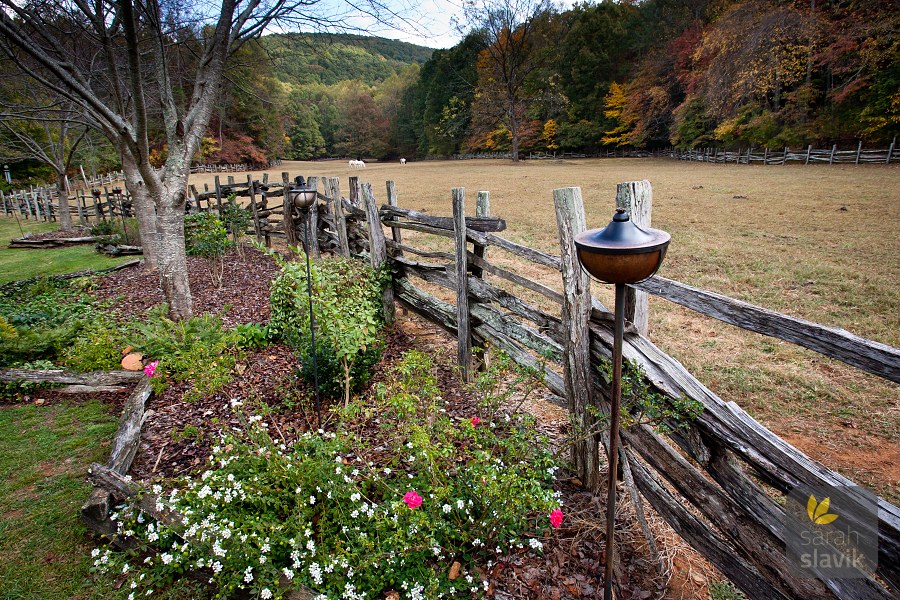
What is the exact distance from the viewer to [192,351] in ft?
13.9

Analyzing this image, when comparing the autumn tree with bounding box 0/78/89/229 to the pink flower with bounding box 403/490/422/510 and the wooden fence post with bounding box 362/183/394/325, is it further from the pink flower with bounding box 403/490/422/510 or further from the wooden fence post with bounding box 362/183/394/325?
the pink flower with bounding box 403/490/422/510

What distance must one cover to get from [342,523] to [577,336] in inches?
66.9

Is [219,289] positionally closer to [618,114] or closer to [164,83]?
[164,83]

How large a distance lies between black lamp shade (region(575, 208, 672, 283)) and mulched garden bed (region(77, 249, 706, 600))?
5.73 ft

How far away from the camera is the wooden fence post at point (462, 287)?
13.5 ft

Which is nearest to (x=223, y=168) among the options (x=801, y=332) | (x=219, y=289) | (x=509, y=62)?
(x=509, y=62)

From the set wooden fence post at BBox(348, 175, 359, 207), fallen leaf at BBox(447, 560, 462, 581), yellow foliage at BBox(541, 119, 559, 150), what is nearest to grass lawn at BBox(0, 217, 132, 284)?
wooden fence post at BBox(348, 175, 359, 207)

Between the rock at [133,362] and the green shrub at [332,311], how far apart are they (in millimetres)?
1507

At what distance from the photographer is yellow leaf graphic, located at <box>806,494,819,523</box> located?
1705mm

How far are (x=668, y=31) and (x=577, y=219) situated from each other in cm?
4450

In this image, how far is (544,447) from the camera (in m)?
3.04

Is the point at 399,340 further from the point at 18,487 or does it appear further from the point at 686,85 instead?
the point at 686,85

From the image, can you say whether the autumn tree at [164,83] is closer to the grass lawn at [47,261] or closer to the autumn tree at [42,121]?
the autumn tree at [42,121]

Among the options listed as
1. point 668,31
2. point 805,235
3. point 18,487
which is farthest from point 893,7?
point 18,487
